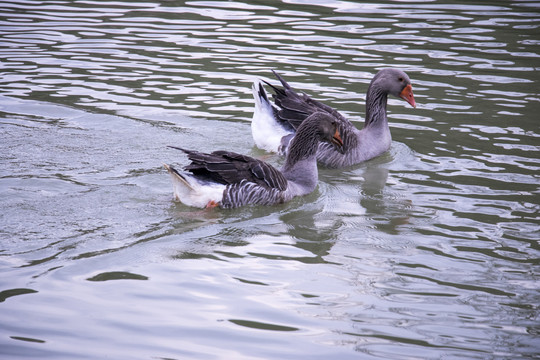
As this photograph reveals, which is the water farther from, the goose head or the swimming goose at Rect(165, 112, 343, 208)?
the goose head

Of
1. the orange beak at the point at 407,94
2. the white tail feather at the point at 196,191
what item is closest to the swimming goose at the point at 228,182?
the white tail feather at the point at 196,191

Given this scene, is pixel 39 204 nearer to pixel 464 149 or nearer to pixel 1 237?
pixel 1 237

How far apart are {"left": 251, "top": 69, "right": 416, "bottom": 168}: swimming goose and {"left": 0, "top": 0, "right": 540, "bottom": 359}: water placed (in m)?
0.24

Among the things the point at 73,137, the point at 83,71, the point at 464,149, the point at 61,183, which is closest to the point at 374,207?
the point at 464,149

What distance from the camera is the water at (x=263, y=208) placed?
5719mm

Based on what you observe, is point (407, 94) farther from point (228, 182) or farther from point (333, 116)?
point (228, 182)

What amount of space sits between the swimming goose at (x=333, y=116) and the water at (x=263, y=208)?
243 millimetres

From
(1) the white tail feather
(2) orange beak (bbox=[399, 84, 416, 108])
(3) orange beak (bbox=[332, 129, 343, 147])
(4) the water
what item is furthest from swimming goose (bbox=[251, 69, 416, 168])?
(1) the white tail feather

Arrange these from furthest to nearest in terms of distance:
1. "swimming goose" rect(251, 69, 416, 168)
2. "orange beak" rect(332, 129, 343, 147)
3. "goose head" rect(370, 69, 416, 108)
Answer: "goose head" rect(370, 69, 416, 108) → "swimming goose" rect(251, 69, 416, 168) → "orange beak" rect(332, 129, 343, 147)

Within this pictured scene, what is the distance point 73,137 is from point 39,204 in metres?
2.67

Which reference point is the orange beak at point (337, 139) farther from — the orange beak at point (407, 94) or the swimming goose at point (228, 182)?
the orange beak at point (407, 94)

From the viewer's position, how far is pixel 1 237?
7188 mm

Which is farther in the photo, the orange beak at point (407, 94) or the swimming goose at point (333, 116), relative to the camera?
the orange beak at point (407, 94)

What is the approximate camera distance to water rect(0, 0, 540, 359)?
572 cm
